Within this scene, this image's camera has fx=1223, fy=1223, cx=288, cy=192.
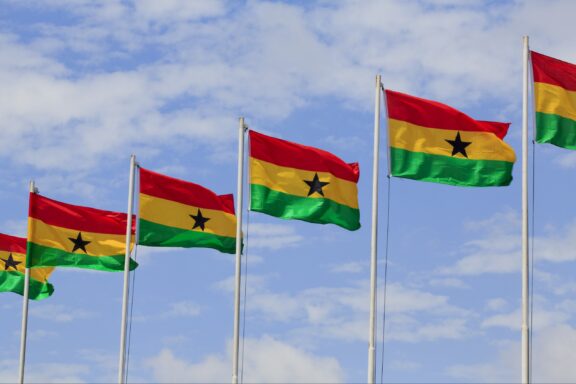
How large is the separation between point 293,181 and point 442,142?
488cm

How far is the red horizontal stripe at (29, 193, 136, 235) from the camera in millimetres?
43625

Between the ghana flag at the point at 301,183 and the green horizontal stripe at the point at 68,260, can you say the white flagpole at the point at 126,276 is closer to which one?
the green horizontal stripe at the point at 68,260

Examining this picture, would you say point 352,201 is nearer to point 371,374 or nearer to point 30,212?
point 371,374

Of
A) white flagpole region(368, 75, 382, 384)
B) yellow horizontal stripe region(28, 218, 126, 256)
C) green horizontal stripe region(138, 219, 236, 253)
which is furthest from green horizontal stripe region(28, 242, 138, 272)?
white flagpole region(368, 75, 382, 384)

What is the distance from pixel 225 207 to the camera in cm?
4106

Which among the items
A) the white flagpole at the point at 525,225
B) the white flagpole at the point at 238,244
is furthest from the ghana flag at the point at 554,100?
the white flagpole at the point at 238,244

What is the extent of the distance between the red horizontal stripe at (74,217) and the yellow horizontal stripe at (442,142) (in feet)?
39.3

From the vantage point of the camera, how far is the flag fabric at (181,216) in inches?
1578

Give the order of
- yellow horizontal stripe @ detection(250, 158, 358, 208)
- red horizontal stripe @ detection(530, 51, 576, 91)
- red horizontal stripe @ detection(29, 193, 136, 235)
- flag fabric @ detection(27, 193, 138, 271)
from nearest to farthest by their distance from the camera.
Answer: red horizontal stripe @ detection(530, 51, 576, 91), yellow horizontal stripe @ detection(250, 158, 358, 208), flag fabric @ detection(27, 193, 138, 271), red horizontal stripe @ detection(29, 193, 136, 235)

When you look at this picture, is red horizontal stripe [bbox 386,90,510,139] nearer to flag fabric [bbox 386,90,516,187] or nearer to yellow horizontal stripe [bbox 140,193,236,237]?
flag fabric [bbox 386,90,516,187]

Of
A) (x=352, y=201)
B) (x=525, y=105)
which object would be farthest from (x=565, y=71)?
(x=352, y=201)

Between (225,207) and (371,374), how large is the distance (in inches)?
351

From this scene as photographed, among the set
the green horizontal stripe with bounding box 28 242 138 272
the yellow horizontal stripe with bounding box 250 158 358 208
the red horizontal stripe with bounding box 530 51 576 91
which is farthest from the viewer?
the green horizontal stripe with bounding box 28 242 138 272

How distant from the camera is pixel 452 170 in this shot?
36344 millimetres
